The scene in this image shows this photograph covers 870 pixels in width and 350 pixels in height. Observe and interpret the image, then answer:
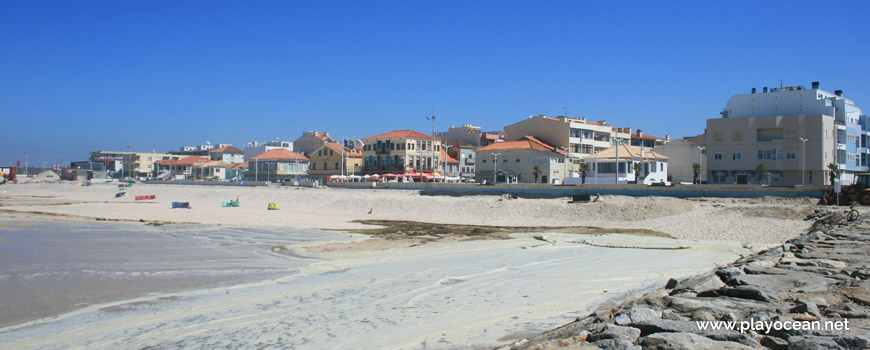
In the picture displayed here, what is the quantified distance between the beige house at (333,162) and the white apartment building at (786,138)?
1949 inches

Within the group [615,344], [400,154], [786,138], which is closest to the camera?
[615,344]

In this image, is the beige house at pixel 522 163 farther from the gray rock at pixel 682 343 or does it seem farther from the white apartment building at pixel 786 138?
the gray rock at pixel 682 343

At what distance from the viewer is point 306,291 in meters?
11.9

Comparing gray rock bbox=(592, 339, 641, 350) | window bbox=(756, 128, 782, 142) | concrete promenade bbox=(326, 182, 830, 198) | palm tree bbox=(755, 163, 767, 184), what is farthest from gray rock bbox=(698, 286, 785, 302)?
window bbox=(756, 128, 782, 142)

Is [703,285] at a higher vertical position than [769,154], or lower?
lower

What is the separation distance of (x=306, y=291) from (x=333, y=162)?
255 ft

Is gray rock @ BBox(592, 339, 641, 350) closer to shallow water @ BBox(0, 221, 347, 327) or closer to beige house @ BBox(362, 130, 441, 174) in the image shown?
shallow water @ BBox(0, 221, 347, 327)

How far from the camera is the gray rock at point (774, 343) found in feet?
17.1

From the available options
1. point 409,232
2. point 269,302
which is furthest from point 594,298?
point 409,232

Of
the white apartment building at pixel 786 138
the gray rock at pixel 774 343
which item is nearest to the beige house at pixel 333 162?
the white apartment building at pixel 786 138

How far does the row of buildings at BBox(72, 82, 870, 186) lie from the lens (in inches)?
2270

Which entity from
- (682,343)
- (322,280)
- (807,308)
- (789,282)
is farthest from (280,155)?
(682,343)

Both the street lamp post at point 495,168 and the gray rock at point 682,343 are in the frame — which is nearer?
the gray rock at point 682,343

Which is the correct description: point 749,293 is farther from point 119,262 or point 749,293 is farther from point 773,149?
point 773,149
